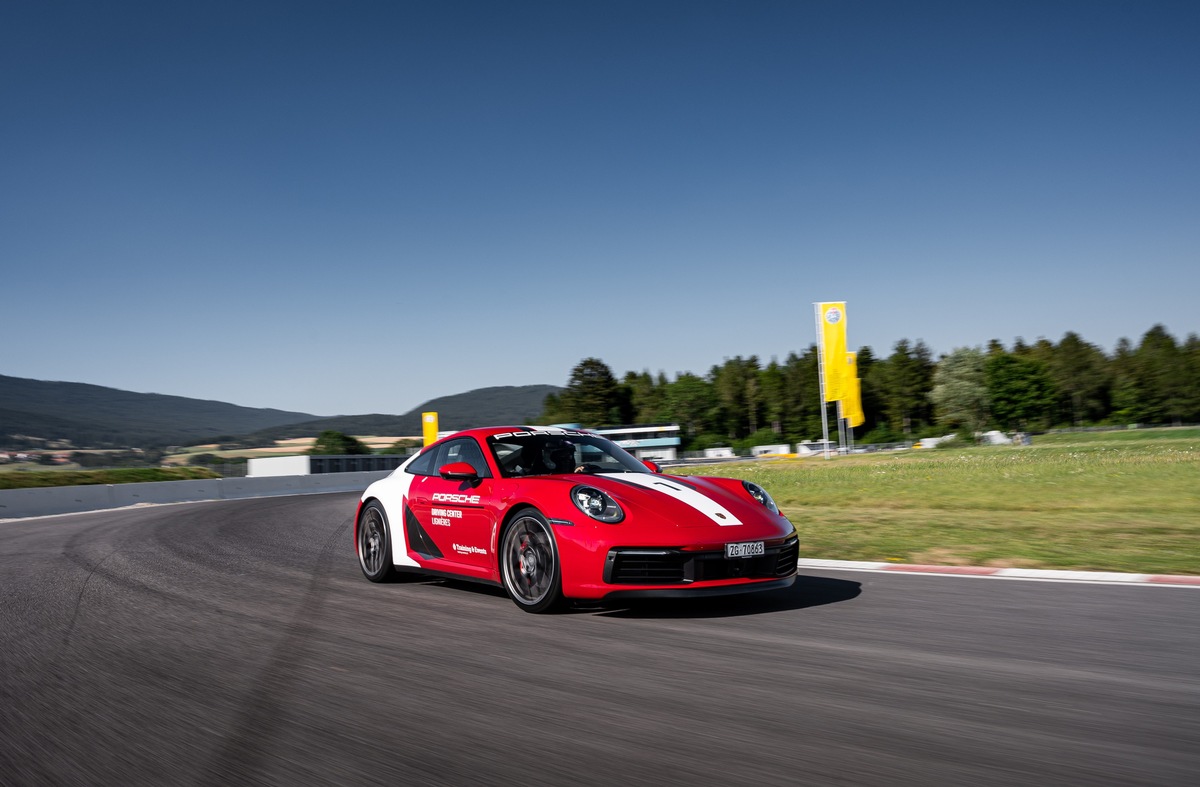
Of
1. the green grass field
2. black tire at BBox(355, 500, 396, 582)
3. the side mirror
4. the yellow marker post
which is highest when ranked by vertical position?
the yellow marker post

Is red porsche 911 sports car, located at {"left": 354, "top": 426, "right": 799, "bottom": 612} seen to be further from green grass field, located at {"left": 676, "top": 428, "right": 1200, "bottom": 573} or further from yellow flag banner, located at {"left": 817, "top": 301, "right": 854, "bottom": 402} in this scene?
yellow flag banner, located at {"left": 817, "top": 301, "right": 854, "bottom": 402}

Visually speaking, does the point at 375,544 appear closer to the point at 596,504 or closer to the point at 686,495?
the point at 596,504

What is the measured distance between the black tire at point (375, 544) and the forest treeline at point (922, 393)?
102435 mm

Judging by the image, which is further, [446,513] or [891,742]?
[446,513]

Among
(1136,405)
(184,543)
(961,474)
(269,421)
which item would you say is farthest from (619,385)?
(184,543)

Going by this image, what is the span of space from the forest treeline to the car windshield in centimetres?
10234

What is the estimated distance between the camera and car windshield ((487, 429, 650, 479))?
271 inches

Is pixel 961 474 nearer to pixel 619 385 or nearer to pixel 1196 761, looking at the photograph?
Result: pixel 1196 761

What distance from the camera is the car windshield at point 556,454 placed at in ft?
22.6

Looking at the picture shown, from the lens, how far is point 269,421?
6663 inches

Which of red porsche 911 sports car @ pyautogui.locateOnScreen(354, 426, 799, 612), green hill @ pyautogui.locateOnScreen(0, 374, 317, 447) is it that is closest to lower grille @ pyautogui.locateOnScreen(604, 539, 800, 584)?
red porsche 911 sports car @ pyautogui.locateOnScreen(354, 426, 799, 612)

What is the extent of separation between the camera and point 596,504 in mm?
5840

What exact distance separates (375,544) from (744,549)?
358 cm

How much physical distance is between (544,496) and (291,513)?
13.0 meters
